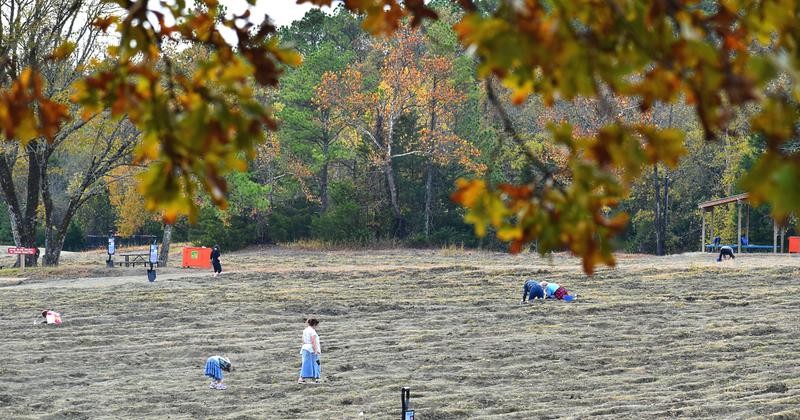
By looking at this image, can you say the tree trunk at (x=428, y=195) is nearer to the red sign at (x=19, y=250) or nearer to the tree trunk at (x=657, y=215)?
the tree trunk at (x=657, y=215)

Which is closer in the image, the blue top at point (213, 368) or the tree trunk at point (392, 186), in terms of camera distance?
the blue top at point (213, 368)

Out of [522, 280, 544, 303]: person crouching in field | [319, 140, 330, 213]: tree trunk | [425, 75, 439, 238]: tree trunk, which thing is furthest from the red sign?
[319, 140, 330, 213]: tree trunk

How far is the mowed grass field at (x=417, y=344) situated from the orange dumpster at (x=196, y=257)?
13.1 feet

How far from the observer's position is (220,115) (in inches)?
128

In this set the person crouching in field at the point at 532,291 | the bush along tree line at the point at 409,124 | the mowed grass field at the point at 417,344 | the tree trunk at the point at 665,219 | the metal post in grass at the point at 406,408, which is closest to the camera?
the bush along tree line at the point at 409,124

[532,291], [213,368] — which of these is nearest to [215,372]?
[213,368]

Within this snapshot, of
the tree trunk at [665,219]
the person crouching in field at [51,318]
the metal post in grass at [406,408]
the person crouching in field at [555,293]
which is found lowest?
the metal post in grass at [406,408]

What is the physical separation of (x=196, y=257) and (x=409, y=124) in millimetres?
15483

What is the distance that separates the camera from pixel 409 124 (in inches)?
2116

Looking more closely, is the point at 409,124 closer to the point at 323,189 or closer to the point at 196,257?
the point at 323,189

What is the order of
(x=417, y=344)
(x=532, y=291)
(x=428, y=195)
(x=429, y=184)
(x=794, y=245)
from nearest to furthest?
(x=417, y=344)
(x=532, y=291)
(x=794, y=245)
(x=429, y=184)
(x=428, y=195)

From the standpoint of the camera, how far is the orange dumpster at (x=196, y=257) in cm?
4100

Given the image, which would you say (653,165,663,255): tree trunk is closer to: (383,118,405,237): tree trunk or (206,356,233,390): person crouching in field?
(383,118,405,237): tree trunk

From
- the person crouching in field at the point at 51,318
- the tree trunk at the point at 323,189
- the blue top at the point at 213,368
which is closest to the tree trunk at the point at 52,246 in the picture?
the person crouching in field at the point at 51,318
